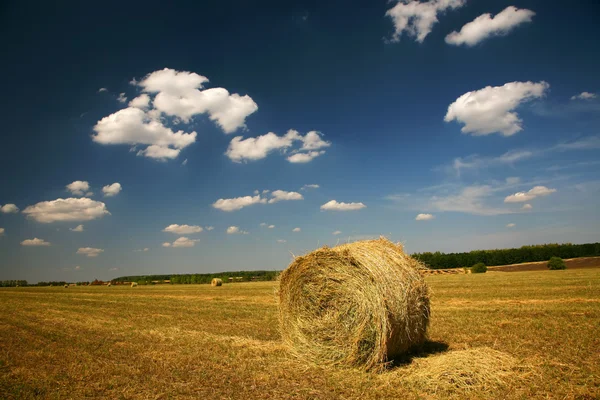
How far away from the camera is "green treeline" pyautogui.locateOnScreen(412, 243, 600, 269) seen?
2377 inches

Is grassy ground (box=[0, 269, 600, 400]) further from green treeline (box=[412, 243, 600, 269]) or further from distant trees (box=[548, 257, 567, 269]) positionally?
green treeline (box=[412, 243, 600, 269])

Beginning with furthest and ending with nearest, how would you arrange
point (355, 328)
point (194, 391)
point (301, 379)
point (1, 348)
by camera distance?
point (1, 348)
point (355, 328)
point (301, 379)
point (194, 391)

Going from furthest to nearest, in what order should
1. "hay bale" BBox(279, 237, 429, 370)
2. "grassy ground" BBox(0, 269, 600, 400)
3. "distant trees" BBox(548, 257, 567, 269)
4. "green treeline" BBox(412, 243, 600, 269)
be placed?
"green treeline" BBox(412, 243, 600, 269)
"distant trees" BBox(548, 257, 567, 269)
"hay bale" BBox(279, 237, 429, 370)
"grassy ground" BBox(0, 269, 600, 400)

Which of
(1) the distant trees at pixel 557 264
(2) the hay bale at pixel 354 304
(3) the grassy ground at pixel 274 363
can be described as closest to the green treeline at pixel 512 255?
(1) the distant trees at pixel 557 264

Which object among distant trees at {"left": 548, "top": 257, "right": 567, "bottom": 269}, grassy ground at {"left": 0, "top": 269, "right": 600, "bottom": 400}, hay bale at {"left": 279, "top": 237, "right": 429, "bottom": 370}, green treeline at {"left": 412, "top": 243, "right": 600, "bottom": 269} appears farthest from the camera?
green treeline at {"left": 412, "top": 243, "right": 600, "bottom": 269}

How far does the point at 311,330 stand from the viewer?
763 centimetres

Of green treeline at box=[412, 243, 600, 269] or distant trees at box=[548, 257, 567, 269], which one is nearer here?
distant trees at box=[548, 257, 567, 269]

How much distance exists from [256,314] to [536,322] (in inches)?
358

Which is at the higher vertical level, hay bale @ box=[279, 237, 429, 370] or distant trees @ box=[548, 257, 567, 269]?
hay bale @ box=[279, 237, 429, 370]

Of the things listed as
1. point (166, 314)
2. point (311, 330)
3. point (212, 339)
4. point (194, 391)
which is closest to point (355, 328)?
point (311, 330)

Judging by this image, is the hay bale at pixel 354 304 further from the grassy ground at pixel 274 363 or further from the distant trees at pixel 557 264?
the distant trees at pixel 557 264

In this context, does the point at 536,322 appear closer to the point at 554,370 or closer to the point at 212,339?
the point at 554,370

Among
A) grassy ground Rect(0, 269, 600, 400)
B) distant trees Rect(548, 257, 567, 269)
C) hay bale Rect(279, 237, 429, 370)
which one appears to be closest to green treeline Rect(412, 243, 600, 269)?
distant trees Rect(548, 257, 567, 269)

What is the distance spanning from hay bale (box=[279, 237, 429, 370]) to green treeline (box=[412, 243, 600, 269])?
2141 inches
